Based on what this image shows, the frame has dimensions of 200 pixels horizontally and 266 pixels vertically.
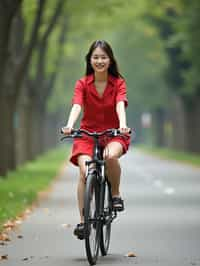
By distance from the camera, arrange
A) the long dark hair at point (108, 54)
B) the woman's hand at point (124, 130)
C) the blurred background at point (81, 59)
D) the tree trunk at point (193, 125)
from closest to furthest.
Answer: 1. the woman's hand at point (124, 130)
2. the long dark hair at point (108, 54)
3. the blurred background at point (81, 59)
4. the tree trunk at point (193, 125)

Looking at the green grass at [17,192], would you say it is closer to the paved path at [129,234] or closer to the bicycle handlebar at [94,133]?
the paved path at [129,234]

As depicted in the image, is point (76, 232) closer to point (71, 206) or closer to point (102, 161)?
point (102, 161)

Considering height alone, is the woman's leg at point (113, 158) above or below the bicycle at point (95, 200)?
above

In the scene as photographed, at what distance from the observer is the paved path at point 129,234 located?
37.0ft

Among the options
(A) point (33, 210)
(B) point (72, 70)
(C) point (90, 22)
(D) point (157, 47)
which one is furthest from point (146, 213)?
(B) point (72, 70)

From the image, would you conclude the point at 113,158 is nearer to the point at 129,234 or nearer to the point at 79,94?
the point at 79,94

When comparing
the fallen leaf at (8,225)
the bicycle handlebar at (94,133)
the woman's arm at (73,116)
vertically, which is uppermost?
the fallen leaf at (8,225)

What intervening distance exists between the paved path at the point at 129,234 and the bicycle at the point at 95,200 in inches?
10.6

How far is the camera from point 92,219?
10805 mm

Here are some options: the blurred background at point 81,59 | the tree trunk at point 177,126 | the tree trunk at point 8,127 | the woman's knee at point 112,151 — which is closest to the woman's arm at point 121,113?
the woman's knee at point 112,151

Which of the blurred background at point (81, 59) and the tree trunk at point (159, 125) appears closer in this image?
the blurred background at point (81, 59)

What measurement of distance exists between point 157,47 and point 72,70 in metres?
11.7

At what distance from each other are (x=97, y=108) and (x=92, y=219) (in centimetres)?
111

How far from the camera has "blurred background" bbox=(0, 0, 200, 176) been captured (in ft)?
113
